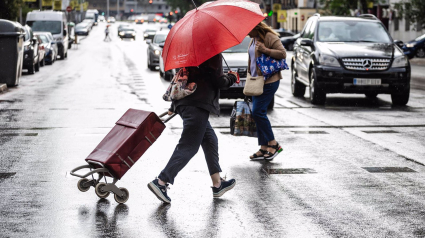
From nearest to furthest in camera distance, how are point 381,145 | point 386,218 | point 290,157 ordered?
point 386,218
point 290,157
point 381,145

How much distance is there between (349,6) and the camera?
53531 millimetres

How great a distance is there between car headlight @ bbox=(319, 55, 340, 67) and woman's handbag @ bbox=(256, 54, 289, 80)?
21.9 ft

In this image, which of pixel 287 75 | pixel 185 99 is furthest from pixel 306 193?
pixel 287 75

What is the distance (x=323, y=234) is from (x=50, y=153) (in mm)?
4980

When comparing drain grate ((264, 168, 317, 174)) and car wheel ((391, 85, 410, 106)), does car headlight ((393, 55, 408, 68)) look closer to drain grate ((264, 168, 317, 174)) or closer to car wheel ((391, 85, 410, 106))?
car wheel ((391, 85, 410, 106))

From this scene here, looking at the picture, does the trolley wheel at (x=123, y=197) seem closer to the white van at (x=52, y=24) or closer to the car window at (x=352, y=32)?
the car window at (x=352, y=32)

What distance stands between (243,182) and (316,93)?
8.45 metres

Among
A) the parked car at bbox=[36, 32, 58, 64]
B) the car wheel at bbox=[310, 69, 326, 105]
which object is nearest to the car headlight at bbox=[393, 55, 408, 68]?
the car wheel at bbox=[310, 69, 326, 105]

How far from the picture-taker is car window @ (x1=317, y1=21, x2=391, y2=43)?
16.7m

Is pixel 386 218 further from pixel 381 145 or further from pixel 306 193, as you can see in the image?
pixel 381 145

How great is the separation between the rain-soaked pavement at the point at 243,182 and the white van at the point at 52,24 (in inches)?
1055

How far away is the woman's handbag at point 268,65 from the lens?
923 centimetres

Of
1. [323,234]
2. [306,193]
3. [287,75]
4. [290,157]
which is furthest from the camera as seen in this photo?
[287,75]

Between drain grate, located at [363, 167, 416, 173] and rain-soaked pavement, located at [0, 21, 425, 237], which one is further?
drain grate, located at [363, 167, 416, 173]
